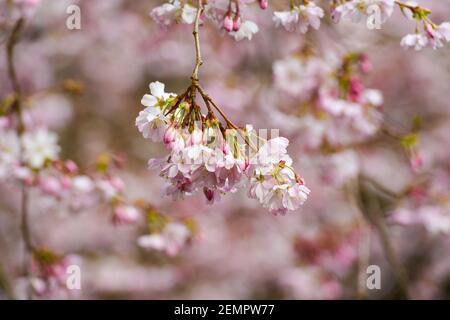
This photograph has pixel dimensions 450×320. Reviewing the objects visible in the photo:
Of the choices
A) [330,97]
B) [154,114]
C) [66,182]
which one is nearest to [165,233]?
[66,182]

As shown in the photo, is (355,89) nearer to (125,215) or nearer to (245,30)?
(245,30)

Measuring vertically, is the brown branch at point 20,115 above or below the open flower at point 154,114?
above

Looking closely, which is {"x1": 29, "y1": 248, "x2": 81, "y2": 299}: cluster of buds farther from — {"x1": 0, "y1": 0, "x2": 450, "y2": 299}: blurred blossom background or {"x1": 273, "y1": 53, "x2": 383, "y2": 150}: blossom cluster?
{"x1": 273, "y1": 53, "x2": 383, "y2": 150}: blossom cluster

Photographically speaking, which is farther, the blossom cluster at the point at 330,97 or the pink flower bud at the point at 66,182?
the blossom cluster at the point at 330,97

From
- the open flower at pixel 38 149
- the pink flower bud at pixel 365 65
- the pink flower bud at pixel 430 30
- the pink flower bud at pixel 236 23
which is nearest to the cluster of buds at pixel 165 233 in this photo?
the open flower at pixel 38 149

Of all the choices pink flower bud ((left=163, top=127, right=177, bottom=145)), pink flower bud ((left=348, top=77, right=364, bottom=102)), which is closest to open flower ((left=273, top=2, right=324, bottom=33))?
pink flower bud ((left=163, top=127, right=177, bottom=145))

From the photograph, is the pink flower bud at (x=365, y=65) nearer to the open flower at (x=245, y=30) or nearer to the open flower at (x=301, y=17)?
the open flower at (x=301, y=17)
